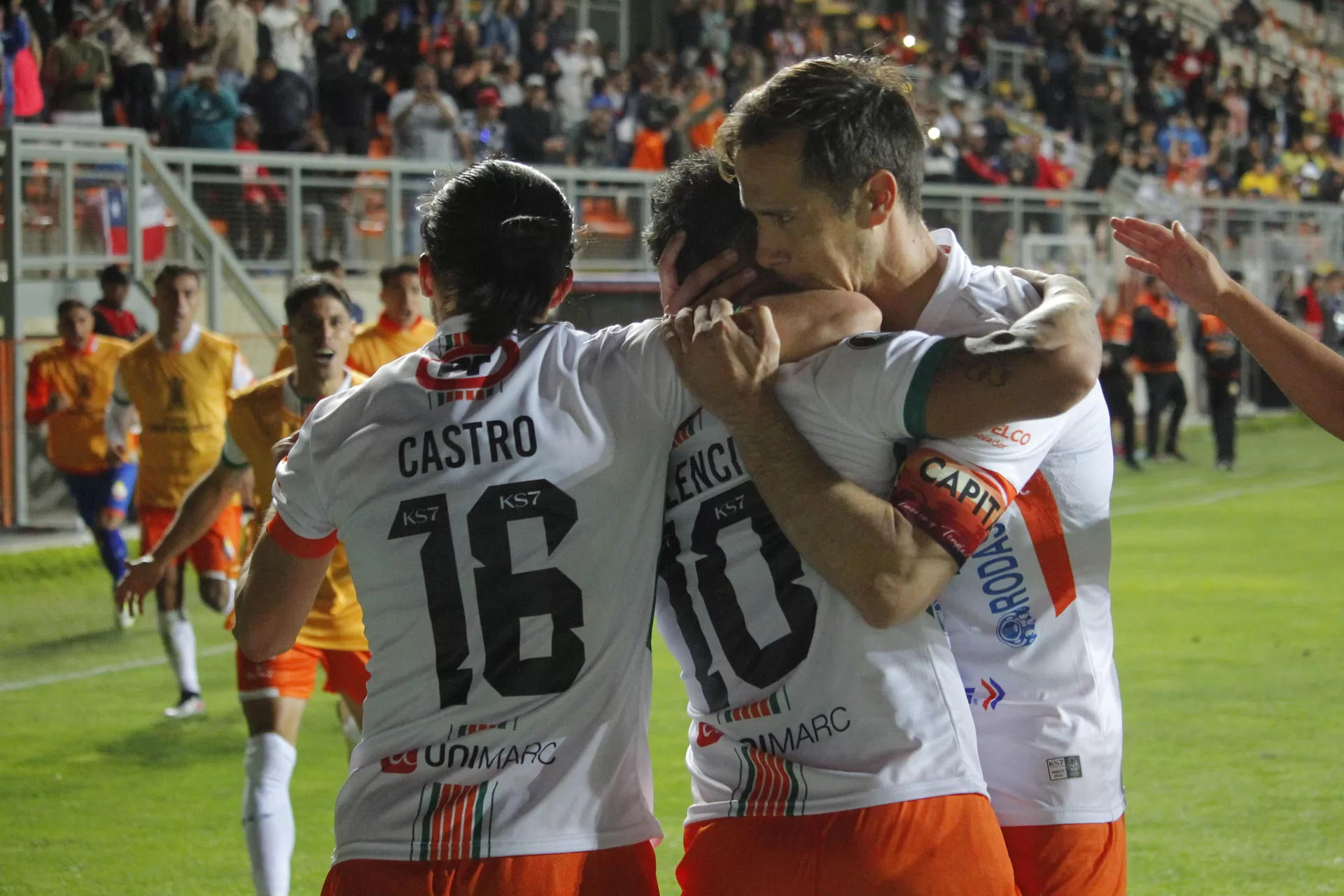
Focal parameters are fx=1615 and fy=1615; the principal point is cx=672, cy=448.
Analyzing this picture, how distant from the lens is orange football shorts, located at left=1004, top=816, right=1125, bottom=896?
96.7 inches

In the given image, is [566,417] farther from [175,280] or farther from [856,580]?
[175,280]

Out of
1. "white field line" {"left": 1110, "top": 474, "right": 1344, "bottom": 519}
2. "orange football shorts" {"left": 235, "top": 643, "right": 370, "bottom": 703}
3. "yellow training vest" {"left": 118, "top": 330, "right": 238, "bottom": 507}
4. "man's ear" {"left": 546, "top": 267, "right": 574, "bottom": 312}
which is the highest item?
"man's ear" {"left": 546, "top": 267, "right": 574, "bottom": 312}

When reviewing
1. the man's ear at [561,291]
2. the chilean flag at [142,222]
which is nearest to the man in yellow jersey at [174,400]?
the chilean flag at [142,222]

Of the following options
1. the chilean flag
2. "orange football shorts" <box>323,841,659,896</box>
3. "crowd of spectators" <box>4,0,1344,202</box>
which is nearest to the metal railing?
the chilean flag

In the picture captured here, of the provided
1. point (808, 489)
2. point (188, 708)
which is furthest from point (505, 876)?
point (188, 708)

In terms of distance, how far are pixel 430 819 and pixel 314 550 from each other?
443mm

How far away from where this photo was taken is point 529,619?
2.24 m

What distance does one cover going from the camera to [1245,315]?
10.0 ft

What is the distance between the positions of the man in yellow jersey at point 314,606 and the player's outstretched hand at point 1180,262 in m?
2.74

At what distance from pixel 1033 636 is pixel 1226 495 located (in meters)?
15.0

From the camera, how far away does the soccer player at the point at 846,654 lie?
2139mm

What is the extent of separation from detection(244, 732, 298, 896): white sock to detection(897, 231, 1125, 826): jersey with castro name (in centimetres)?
287

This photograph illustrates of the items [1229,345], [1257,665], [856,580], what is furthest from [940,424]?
[1229,345]

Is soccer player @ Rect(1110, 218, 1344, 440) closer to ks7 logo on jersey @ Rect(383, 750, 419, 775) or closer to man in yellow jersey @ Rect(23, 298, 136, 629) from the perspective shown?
ks7 logo on jersey @ Rect(383, 750, 419, 775)
